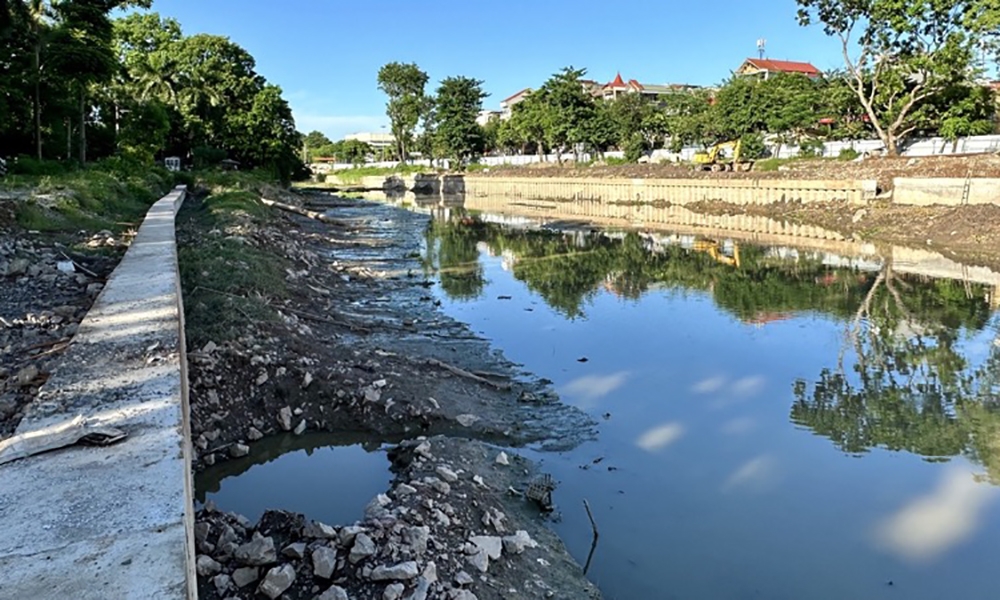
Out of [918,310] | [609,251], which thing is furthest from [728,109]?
[918,310]

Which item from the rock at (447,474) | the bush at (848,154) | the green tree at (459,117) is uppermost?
the green tree at (459,117)

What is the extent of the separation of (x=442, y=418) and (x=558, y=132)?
58.4m

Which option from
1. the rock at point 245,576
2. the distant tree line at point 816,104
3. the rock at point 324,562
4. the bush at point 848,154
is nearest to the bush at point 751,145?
the distant tree line at point 816,104

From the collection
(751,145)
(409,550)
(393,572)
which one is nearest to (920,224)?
(751,145)

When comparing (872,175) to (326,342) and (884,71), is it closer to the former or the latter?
(884,71)

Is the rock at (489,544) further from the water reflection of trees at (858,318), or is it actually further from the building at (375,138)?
the building at (375,138)

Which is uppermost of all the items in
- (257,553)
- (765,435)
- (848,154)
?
(848,154)

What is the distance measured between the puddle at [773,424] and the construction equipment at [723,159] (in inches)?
1128

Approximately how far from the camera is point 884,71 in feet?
122

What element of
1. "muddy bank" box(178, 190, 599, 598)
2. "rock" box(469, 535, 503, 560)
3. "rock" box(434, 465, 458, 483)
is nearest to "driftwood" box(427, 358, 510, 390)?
"muddy bank" box(178, 190, 599, 598)

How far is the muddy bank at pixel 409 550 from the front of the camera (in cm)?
414

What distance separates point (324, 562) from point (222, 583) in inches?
23.7

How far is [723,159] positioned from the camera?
160 ft

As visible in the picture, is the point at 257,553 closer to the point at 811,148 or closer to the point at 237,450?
the point at 237,450
